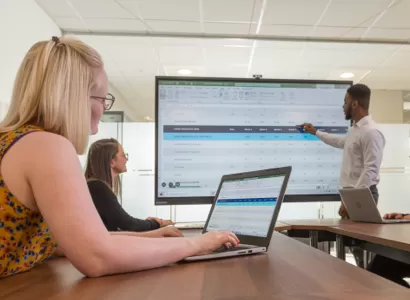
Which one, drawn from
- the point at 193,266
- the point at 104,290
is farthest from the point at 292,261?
the point at 104,290

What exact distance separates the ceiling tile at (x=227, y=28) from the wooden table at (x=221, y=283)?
137 inches

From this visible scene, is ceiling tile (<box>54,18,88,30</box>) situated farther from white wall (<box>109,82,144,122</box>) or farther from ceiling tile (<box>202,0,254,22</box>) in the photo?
white wall (<box>109,82,144,122</box>)

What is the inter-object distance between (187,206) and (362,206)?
10.2ft

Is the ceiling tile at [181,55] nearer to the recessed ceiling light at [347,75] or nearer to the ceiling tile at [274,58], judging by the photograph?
the ceiling tile at [274,58]

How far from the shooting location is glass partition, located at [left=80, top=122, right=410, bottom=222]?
4.82 metres

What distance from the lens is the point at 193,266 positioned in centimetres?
82

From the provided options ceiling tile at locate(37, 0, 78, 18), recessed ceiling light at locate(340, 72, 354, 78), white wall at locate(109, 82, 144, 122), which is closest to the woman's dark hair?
ceiling tile at locate(37, 0, 78, 18)

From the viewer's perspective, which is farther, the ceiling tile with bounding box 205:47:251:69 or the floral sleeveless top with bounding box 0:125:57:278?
the ceiling tile with bounding box 205:47:251:69

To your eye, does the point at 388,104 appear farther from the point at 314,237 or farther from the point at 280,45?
the point at 314,237

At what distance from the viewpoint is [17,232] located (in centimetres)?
76

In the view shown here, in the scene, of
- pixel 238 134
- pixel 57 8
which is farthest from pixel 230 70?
pixel 238 134

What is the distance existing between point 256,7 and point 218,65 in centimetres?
159

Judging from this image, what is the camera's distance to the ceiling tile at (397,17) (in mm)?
3582

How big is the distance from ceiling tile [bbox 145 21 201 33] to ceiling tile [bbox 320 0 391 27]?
132 centimetres
